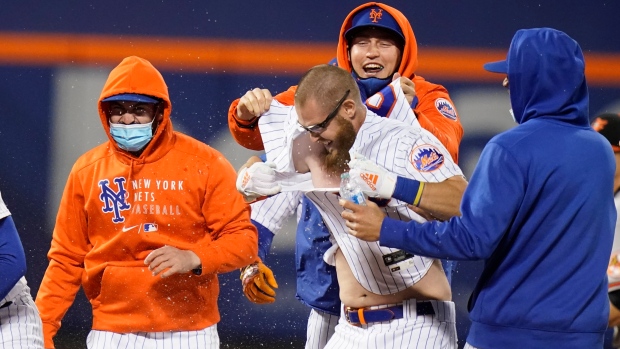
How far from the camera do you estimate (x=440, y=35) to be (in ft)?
20.7

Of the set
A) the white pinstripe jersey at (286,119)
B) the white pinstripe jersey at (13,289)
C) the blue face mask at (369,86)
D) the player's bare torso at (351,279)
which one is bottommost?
the white pinstripe jersey at (13,289)

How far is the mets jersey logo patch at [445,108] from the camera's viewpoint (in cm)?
430

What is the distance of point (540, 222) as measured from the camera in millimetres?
3008

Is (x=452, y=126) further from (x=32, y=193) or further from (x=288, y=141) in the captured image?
(x=32, y=193)

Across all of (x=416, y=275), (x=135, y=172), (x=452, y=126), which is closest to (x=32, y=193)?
(x=135, y=172)

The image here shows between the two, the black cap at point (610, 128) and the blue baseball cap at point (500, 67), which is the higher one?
the blue baseball cap at point (500, 67)

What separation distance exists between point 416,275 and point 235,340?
302 cm

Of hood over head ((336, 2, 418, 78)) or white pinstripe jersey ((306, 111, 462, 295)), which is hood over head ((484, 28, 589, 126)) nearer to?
white pinstripe jersey ((306, 111, 462, 295))

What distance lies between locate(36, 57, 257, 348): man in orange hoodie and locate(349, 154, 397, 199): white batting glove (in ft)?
3.89

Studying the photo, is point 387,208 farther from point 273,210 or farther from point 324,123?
point 273,210

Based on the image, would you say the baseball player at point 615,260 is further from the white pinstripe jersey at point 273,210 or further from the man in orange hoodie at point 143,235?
the man in orange hoodie at point 143,235

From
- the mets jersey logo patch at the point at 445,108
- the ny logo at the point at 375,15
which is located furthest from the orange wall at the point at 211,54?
the mets jersey logo patch at the point at 445,108

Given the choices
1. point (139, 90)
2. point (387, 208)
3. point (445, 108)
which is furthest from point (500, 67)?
point (139, 90)

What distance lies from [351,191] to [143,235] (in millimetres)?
1363
